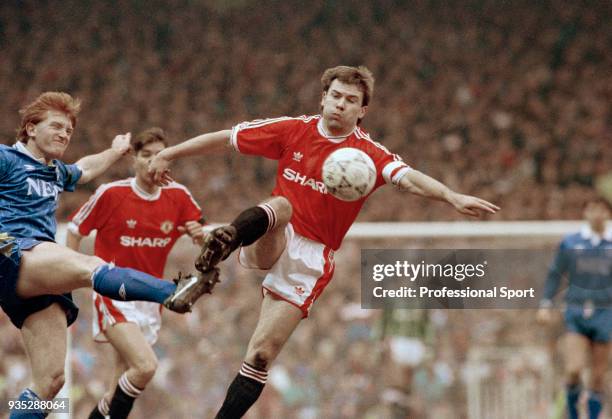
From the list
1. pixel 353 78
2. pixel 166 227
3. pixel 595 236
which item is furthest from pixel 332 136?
pixel 595 236

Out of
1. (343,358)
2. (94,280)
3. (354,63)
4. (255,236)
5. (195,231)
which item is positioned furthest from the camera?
(354,63)

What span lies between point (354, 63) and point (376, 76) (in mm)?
512

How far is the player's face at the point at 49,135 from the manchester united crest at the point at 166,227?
5.19ft

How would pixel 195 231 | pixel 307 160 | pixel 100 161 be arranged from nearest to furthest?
1. pixel 307 160
2. pixel 100 161
3. pixel 195 231

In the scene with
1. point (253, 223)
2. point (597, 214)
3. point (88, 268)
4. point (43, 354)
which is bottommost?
point (43, 354)

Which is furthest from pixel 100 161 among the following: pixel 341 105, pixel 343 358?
pixel 343 358

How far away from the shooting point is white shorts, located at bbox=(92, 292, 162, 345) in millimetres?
6676

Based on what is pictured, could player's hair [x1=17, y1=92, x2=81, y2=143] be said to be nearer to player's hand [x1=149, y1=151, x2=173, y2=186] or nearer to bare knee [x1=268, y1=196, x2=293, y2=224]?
player's hand [x1=149, y1=151, x2=173, y2=186]

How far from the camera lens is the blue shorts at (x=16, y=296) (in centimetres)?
503

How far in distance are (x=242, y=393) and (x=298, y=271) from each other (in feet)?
2.61

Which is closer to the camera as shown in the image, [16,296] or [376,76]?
[16,296]

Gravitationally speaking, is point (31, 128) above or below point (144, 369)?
above

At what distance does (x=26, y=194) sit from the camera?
17.3 feet

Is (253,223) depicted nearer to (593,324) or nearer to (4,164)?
(4,164)
